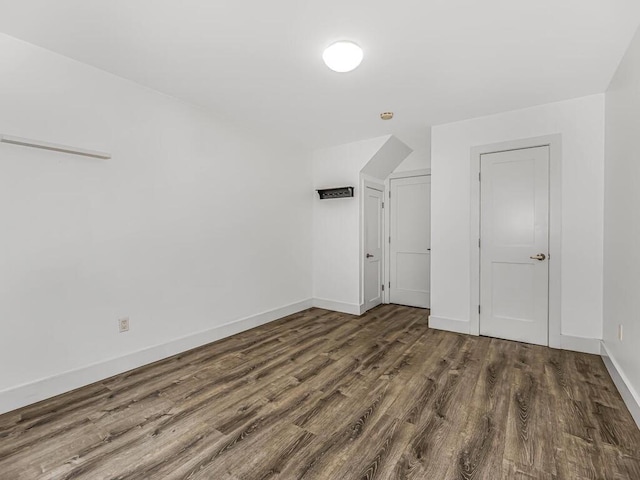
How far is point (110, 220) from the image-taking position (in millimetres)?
2639

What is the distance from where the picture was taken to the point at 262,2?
1.84 meters

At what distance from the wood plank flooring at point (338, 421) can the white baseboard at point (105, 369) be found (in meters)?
0.08

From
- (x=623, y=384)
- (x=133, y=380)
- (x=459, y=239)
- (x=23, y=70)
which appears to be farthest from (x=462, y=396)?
(x=23, y=70)

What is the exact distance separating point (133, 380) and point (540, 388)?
3270 mm

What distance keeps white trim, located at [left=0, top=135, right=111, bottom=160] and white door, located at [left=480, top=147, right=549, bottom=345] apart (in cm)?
383

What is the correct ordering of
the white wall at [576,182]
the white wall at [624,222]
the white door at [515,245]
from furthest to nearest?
1. the white door at [515,245]
2. the white wall at [576,182]
3. the white wall at [624,222]

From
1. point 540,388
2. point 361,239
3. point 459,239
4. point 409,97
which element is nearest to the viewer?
point 540,388

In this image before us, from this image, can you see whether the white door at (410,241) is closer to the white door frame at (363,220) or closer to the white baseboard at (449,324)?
the white door frame at (363,220)

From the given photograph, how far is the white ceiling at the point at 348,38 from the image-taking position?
188 cm

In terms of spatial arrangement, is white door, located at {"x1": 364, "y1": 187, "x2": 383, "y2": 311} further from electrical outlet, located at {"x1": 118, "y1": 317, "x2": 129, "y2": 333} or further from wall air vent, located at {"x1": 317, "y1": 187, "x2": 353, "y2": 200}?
electrical outlet, located at {"x1": 118, "y1": 317, "x2": 129, "y2": 333}

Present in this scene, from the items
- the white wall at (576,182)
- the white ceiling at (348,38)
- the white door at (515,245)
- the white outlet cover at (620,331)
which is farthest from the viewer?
the white door at (515,245)

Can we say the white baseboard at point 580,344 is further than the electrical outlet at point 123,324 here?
Yes

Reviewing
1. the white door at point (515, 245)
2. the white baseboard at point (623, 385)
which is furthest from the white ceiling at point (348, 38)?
the white baseboard at point (623, 385)

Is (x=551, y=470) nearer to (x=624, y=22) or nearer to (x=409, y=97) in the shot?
(x=624, y=22)
